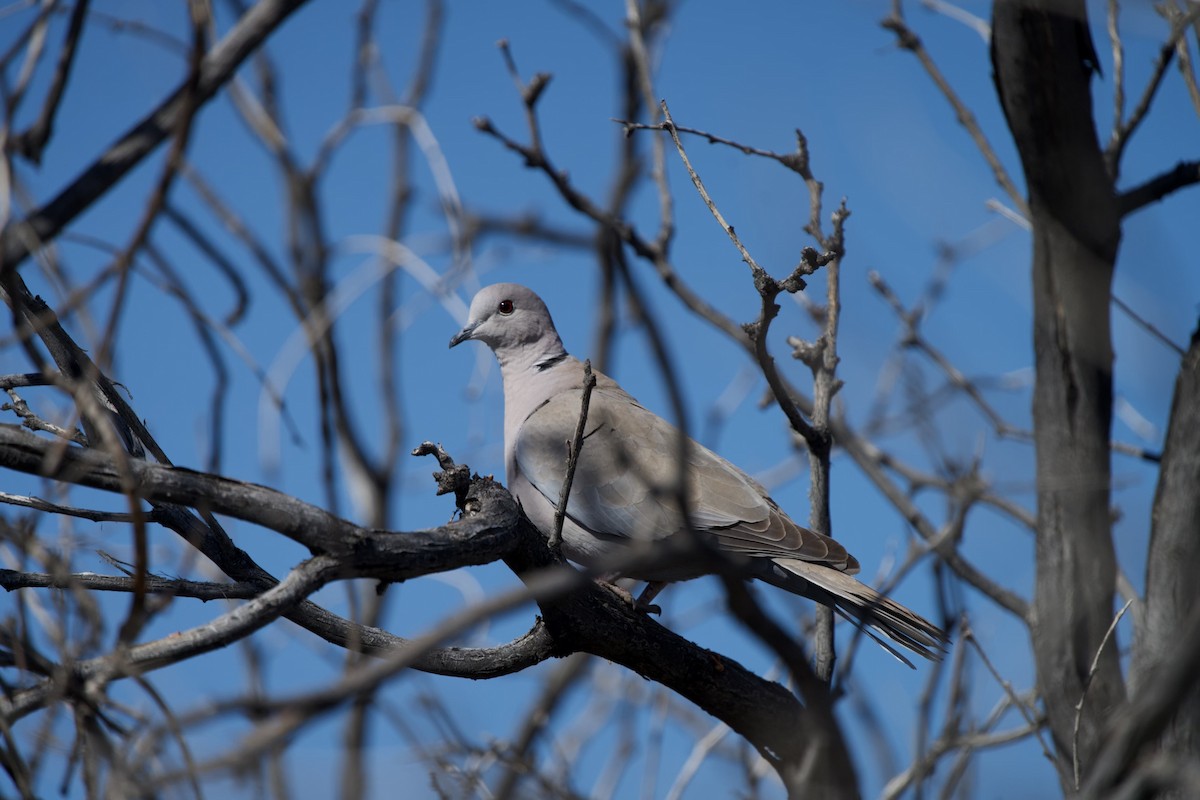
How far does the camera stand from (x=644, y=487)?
14.6 feet

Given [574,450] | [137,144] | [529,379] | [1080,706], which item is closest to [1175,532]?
[1080,706]

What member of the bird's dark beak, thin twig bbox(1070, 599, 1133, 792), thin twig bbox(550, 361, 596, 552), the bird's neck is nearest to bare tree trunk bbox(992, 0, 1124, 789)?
thin twig bbox(1070, 599, 1133, 792)

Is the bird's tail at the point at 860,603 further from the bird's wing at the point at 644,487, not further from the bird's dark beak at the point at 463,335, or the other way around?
the bird's dark beak at the point at 463,335

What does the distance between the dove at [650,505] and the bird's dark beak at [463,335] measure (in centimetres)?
58

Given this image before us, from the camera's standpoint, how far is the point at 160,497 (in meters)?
2.28

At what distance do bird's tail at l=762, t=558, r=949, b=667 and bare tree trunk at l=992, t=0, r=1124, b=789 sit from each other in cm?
52

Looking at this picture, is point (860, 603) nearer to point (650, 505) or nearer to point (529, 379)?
point (650, 505)

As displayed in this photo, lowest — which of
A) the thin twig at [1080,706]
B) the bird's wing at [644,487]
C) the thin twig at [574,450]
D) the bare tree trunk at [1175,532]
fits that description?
the thin twig at [1080,706]

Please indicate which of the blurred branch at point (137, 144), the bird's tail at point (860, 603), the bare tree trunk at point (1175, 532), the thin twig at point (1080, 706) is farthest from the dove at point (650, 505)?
the blurred branch at point (137, 144)

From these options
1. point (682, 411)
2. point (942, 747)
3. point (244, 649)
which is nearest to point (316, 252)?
point (244, 649)

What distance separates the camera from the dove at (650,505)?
3.95 m

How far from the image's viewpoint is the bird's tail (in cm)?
368

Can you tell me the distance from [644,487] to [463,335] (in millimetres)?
1667

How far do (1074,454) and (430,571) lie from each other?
9.04 ft
